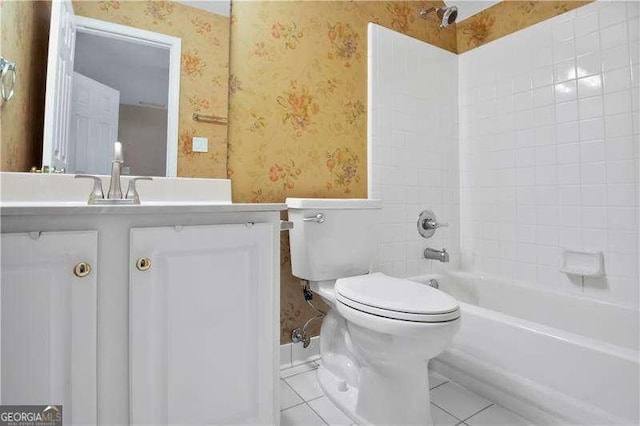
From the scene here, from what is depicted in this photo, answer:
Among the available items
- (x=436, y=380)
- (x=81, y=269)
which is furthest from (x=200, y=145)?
(x=436, y=380)

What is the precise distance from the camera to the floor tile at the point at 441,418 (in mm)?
1197

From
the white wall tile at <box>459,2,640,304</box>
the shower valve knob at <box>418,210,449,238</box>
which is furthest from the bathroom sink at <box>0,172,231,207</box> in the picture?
the white wall tile at <box>459,2,640,304</box>

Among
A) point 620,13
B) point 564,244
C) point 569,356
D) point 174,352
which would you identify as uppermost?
point 620,13

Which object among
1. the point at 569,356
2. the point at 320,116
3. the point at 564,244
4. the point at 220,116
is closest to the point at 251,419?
the point at 569,356

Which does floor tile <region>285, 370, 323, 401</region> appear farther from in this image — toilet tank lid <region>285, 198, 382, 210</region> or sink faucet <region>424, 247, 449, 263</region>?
sink faucet <region>424, 247, 449, 263</region>

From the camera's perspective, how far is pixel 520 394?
118 centimetres

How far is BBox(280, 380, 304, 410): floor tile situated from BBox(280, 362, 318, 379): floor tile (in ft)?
0.37

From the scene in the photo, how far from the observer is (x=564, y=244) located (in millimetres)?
1689

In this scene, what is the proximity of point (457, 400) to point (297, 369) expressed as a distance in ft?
2.34

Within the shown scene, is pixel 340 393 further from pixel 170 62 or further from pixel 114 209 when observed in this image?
pixel 170 62

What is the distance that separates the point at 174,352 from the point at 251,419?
0.31 meters

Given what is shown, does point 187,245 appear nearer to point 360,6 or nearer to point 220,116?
point 220,116

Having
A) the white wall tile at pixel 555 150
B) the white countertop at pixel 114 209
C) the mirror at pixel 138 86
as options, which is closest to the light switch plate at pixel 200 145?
the mirror at pixel 138 86

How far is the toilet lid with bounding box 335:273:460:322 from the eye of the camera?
98 cm
